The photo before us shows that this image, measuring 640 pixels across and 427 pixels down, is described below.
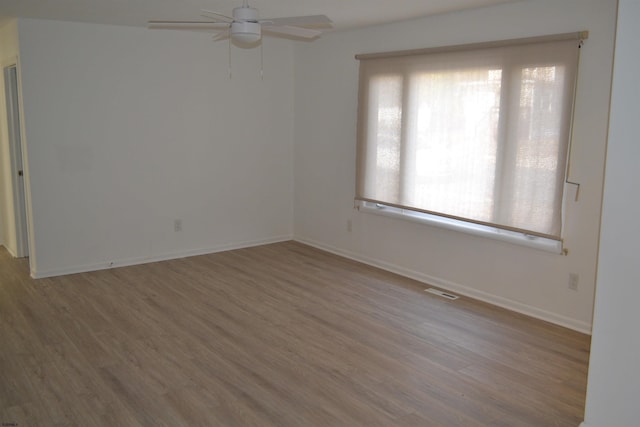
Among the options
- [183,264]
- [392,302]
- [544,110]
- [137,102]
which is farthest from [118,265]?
[544,110]

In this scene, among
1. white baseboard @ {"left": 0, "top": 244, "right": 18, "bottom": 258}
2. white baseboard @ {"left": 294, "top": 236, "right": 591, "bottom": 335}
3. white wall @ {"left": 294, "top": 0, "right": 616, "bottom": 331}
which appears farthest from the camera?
white baseboard @ {"left": 0, "top": 244, "right": 18, "bottom": 258}

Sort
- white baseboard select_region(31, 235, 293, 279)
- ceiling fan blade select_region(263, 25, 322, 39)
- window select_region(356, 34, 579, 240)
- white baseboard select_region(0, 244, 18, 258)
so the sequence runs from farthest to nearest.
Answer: white baseboard select_region(0, 244, 18, 258)
white baseboard select_region(31, 235, 293, 279)
window select_region(356, 34, 579, 240)
ceiling fan blade select_region(263, 25, 322, 39)

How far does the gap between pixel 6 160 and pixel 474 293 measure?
16.3 feet

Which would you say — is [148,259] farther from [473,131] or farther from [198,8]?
[473,131]

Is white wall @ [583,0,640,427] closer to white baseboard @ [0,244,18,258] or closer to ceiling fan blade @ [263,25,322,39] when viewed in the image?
ceiling fan blade @ [263,25,322,39]

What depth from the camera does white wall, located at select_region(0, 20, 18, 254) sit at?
4.90 meters

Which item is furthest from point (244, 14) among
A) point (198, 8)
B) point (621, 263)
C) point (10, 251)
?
point (10, 251)

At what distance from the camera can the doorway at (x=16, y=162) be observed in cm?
534

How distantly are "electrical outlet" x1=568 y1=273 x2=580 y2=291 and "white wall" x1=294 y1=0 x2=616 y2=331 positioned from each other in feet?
0.12

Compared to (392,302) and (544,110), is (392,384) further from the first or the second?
(544,110)

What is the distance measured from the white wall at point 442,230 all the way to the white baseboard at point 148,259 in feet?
1.66

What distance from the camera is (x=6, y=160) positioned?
18.4 ft

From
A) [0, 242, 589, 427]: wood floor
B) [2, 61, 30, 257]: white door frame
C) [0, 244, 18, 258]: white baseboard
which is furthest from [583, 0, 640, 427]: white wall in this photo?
[0, 244, 18, 258]: white baseboard

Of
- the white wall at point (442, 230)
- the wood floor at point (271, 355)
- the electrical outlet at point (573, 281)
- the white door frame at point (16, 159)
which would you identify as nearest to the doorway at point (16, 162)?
the white door frame at point (16, 159)
